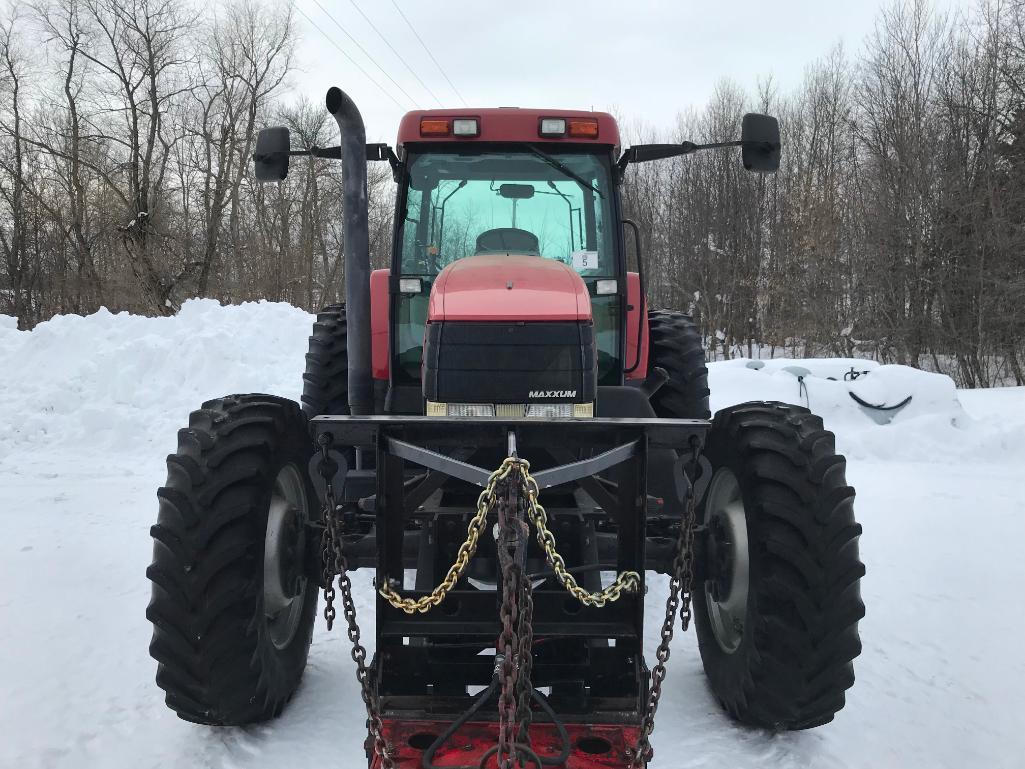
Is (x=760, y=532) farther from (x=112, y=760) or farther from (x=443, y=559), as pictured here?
(x=112, y=760)

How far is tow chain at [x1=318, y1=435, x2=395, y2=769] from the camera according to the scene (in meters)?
2.30

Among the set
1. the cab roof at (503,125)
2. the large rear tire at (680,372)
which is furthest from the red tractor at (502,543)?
the large rear tire at (680,372)

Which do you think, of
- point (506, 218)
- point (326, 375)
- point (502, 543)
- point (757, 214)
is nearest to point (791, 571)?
point (502, 543)

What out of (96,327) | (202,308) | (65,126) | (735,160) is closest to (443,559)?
(96,327)

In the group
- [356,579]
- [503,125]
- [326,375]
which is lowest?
[356,579]

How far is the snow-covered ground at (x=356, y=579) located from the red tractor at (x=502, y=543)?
0.77 ft

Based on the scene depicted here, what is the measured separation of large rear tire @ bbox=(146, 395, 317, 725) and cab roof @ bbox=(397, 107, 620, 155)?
1.69m

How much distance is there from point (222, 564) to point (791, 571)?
1965mm

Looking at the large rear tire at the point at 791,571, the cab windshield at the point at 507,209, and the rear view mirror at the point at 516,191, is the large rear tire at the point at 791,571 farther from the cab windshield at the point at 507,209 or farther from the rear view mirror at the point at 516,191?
the rear view mirror at the point at 516,191

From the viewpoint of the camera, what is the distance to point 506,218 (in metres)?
4.37

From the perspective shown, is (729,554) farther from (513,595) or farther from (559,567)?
(513,595)

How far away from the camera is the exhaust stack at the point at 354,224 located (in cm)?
308

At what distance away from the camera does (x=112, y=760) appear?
9.26 feet

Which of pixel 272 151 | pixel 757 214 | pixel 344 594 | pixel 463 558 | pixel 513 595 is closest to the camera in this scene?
pixel 513 595
